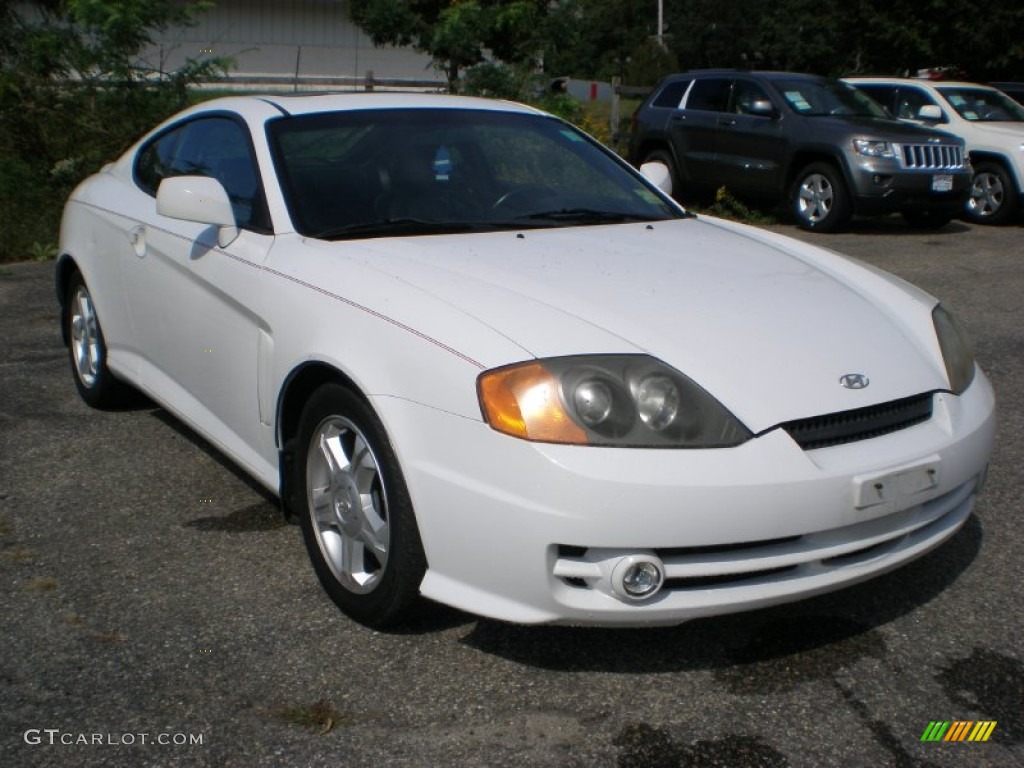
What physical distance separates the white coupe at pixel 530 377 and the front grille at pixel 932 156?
8.64 m

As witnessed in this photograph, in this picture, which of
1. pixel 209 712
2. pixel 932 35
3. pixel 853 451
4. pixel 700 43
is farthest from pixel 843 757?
pixel 700 43

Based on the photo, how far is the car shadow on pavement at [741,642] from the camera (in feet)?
10.5

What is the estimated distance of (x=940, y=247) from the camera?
39.7ft

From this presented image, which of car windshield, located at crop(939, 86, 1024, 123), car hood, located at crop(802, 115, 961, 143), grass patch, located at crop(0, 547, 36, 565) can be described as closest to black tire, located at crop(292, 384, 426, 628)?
grass patch, located at crop(0, 547, 36, 565)

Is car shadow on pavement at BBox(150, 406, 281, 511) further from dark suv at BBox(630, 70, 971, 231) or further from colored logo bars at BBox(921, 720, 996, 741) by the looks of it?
dark suv at BBox(630, 70, 971, 231)

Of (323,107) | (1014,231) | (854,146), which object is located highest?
(323,107)

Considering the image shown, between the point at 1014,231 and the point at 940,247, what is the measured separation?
198 cm

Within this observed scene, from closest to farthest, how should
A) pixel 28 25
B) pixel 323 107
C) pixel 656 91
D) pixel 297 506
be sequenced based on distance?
pixel 297 506 → pixel 323 107 → pixel 28 25 → pixel 656 91

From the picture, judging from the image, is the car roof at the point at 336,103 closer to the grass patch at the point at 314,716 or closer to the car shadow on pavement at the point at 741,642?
the car shadow on pavement at the point at 741,642

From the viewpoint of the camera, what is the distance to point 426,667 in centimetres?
319

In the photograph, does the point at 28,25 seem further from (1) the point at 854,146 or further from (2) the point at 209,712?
(2) the point at 209,712

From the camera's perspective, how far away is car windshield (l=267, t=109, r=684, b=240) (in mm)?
3986

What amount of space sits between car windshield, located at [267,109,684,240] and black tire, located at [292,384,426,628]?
0.72m

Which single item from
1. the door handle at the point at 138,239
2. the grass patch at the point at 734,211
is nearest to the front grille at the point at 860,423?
the door handle at the point at 138,239
